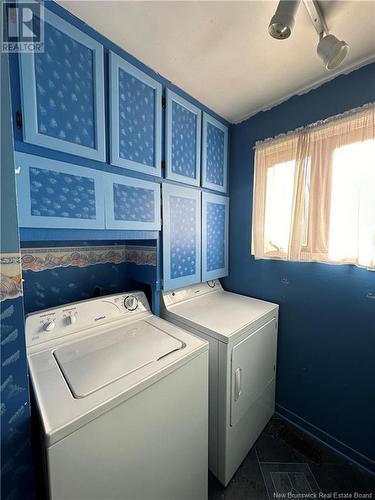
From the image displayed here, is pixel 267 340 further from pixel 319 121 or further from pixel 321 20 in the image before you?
pixel 321 20

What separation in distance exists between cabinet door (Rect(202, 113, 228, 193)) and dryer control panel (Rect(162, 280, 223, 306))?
35.7 inches

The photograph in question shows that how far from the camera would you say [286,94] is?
5.17ft

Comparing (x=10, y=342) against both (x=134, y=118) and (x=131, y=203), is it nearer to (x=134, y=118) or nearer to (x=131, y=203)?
(x=131, y=203)

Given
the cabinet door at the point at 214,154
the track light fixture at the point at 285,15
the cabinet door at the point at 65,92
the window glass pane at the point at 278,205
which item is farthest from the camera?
the cabinet door at the point at 214,154

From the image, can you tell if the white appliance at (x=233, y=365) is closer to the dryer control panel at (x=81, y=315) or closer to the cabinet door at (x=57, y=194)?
the dryer control panel at (x=81, y=315)

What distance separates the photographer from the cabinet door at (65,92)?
2.95 ft

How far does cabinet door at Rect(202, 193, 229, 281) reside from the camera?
1809 millimetres

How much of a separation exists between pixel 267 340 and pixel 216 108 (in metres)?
1.94

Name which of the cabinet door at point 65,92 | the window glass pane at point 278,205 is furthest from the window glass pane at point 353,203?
the cabinet door at point 65,92

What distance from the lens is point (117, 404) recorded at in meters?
0.78

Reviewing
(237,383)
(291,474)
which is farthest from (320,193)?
(291,474)

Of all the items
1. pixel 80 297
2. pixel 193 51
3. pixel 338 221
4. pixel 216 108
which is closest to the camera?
pixel 193 51

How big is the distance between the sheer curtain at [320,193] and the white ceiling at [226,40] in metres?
0.36

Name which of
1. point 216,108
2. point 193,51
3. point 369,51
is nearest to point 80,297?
point 193,51
